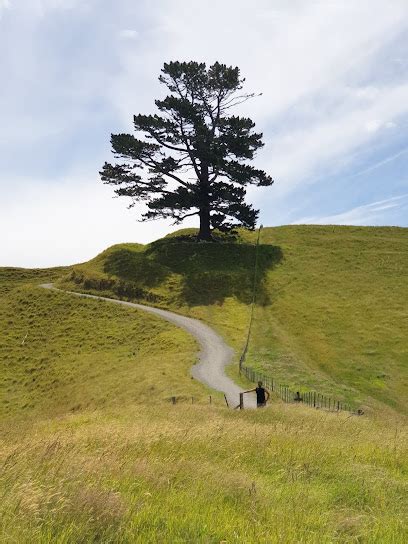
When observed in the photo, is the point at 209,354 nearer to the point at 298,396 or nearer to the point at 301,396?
the point at 301,396

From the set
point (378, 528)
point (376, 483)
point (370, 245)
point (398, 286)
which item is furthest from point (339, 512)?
point (370, 245)

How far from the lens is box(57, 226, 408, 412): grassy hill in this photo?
38.5 metres

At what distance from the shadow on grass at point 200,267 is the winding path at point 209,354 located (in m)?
4.49

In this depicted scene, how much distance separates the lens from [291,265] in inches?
2512

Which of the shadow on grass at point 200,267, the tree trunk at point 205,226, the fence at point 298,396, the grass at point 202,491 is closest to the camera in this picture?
the grass at point 202,491

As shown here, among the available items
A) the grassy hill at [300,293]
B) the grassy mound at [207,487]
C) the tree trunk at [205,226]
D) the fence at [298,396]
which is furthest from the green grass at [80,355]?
the tree trunk at [205,226]

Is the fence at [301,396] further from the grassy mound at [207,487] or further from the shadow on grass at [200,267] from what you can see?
the shadow on grass at [200,267]

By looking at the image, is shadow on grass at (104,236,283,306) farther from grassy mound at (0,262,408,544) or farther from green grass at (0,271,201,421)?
grassy mound at (0,262,408,544)

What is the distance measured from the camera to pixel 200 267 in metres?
60.3

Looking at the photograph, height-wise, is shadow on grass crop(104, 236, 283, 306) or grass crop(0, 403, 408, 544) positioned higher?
shadow on grass crop(104, 236, 283, 306)

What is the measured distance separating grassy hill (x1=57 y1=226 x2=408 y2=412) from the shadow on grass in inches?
5.3

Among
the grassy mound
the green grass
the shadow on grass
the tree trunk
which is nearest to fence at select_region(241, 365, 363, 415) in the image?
the green grass

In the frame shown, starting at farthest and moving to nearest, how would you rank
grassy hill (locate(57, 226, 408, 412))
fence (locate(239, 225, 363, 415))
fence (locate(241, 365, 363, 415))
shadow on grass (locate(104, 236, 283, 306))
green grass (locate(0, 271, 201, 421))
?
shadow on grass (locate(104, 236, 283, 306)) < grassy hill (locate(57, 226, 408, 412)) < green grass (locate(0, 271, 201, 421)) < fence (locate(241, 365, 363, 415)) < fence (locate(239, 225, 363, 415))

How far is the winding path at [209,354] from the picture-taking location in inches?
1154
